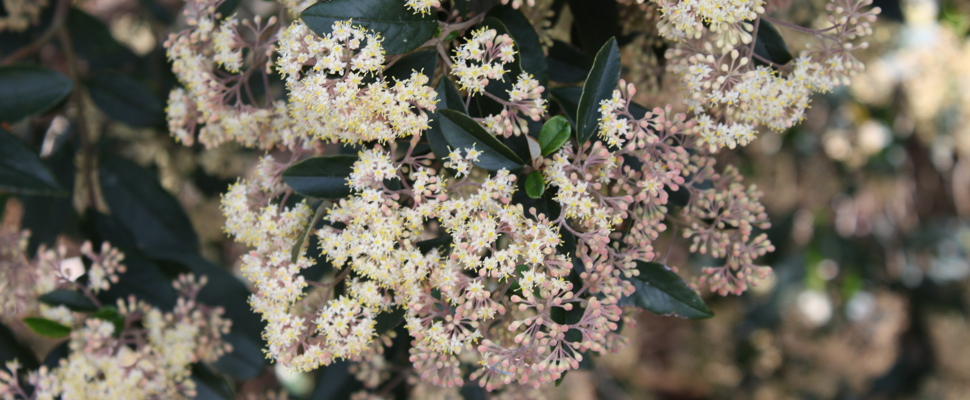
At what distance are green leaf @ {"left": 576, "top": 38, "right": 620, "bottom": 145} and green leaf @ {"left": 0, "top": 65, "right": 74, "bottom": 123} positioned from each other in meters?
0.98

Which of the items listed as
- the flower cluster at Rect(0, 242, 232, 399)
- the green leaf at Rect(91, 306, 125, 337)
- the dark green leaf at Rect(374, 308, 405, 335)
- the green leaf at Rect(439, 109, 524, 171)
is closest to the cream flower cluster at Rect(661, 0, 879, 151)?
the green leaf at Rect(439, 109, 524, 171)

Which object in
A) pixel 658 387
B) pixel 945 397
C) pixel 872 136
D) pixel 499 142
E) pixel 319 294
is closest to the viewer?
pixel 499 142

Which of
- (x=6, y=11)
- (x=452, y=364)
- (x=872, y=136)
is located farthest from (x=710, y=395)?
(x=6, y=11)

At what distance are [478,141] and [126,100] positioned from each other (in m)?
1.01

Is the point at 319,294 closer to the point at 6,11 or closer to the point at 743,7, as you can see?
the point at 743,7

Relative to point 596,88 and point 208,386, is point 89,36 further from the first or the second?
point 596,88

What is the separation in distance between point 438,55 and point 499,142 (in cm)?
17

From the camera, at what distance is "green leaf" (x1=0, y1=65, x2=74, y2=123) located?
1147mm

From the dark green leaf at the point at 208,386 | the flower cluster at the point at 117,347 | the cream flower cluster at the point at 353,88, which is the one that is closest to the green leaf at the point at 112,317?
the flower cluster at the point at 117,347

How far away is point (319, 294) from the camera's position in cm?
84

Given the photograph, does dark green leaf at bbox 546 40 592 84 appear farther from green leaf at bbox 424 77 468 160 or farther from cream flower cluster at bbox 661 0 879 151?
green leaf at bbox 424 77 468 160

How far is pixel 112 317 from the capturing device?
104 centimetres

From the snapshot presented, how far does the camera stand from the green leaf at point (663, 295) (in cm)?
79

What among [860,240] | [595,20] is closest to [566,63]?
[595,20]
